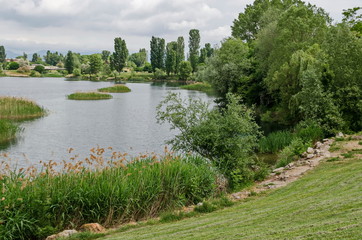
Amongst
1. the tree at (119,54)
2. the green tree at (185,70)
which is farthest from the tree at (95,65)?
the green tree at (185,70)

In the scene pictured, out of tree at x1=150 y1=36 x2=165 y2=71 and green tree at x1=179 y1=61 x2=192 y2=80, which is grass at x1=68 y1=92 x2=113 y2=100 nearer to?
green tree at x1=179 y1=61 x2=192 y2=80

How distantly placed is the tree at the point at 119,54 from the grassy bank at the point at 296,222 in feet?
435

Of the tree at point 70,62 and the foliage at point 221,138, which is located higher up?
the tree at point 70,62

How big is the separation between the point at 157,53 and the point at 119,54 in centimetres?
1581

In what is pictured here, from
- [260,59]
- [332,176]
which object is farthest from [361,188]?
[260,59]

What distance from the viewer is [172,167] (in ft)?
37.4

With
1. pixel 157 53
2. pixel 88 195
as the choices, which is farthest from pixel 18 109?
pixel 157 53

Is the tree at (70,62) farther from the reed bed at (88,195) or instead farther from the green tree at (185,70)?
the reed bed at (88,195)

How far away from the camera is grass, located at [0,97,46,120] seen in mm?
33562

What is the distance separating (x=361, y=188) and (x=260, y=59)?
35.0 metres

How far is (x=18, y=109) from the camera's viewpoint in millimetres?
34500

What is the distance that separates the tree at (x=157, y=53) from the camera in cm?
13438

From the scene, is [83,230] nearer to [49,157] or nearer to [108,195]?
[108,195]

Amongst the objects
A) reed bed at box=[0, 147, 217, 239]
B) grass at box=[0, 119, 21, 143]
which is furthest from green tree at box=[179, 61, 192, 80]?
reed bed at box=[0, 147, 217, 239]
